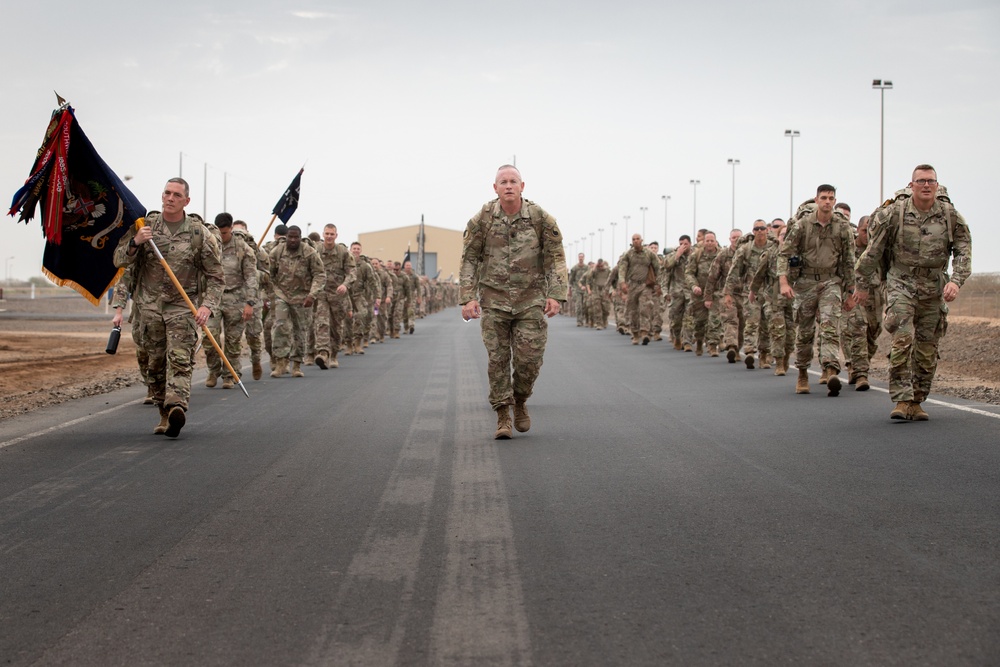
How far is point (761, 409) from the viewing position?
1185cm

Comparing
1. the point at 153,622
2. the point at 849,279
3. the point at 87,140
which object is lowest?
the point at 153,622

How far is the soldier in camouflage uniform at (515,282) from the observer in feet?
32.6

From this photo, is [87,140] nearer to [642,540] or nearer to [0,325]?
[642,540]

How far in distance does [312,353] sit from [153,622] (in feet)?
54.1

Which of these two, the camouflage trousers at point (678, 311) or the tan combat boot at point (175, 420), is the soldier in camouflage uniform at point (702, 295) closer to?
the camouflage trousers at point (678, 311)

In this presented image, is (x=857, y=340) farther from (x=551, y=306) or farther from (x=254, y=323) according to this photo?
(x=254, y=323)

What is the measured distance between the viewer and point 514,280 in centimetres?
996

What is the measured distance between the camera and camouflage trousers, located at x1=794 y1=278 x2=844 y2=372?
44.3 ft

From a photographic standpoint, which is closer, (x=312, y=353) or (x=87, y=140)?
(x=87, y=140)

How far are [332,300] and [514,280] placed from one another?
1017cm

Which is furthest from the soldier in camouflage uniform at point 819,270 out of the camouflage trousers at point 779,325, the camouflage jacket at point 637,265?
the camouflage jacket at point 637,265

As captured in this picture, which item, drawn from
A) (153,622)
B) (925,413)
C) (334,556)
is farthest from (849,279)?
(153,622)

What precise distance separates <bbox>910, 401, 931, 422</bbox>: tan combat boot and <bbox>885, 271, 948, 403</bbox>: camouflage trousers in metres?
0.23

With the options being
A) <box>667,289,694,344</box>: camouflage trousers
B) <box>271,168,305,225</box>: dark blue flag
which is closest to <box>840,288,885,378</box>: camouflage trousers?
<box>667,289,694,344</box>: camouflage trousers
